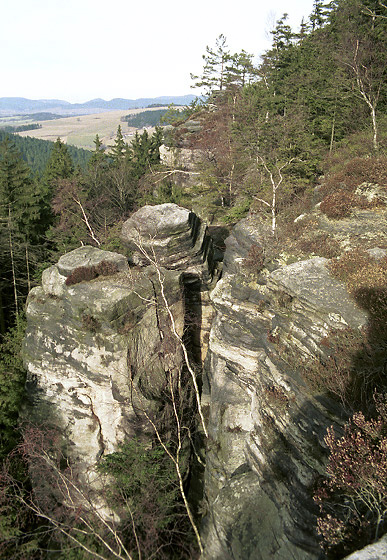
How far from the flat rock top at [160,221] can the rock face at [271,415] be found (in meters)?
6.28

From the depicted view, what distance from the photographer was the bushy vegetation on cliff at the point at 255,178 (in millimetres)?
16047

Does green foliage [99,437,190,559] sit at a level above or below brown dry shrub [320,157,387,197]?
below

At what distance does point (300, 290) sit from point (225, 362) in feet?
24.5

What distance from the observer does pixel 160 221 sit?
21125 mm

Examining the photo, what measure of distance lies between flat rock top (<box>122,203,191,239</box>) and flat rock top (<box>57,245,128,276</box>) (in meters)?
2.69

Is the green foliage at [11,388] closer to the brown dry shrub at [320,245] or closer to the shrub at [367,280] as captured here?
the brown dry shrub at [320,245]

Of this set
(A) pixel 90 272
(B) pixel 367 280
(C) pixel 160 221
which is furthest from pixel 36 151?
(B) pixel 367 280

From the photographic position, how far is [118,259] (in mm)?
19781

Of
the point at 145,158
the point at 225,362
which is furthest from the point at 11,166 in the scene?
the point at 225,362

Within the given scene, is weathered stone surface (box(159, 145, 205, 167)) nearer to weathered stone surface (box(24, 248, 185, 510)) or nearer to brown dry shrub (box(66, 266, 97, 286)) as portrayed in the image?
weathered stone surface (box(24, 248, 185, 510))

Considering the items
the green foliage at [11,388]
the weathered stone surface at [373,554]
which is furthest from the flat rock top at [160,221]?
the weathered stone surface at [373,554]

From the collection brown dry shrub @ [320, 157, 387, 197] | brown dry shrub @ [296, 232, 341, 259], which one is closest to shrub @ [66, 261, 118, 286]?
brown dry shrub @ [296, 232, 341, 259]

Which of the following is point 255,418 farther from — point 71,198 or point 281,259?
point 71,198

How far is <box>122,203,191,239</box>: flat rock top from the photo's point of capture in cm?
2112
